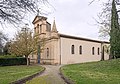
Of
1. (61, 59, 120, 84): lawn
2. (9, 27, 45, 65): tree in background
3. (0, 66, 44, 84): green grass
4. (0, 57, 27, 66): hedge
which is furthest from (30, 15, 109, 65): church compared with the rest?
(61, 59, 120, 84): lawn

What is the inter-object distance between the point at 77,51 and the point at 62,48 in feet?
16.5

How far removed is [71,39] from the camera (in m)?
44.7

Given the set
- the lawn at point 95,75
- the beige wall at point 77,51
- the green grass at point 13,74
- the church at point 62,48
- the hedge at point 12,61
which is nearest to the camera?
the lawn at point 95,75

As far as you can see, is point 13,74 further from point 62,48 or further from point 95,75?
point 62,48

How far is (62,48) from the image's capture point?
42.5 meters

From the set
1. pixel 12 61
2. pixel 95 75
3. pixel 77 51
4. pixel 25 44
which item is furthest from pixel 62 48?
pixel 95 75

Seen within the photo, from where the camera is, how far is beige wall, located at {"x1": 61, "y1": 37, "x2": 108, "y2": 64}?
4270cm

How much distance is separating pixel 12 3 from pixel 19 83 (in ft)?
22.2

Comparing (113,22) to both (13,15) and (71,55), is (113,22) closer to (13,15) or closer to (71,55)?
(13,15)

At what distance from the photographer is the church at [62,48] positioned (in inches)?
1658

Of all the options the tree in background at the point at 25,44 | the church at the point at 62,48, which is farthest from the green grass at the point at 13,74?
the church at the point at 62,48

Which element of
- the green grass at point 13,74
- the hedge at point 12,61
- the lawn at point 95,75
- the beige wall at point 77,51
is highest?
the beige wall at point 77,51

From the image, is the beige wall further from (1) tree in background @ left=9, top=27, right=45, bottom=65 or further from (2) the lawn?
(2) the lawn

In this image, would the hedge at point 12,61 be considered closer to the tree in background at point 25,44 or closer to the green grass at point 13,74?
the tree in background at point 25,44
